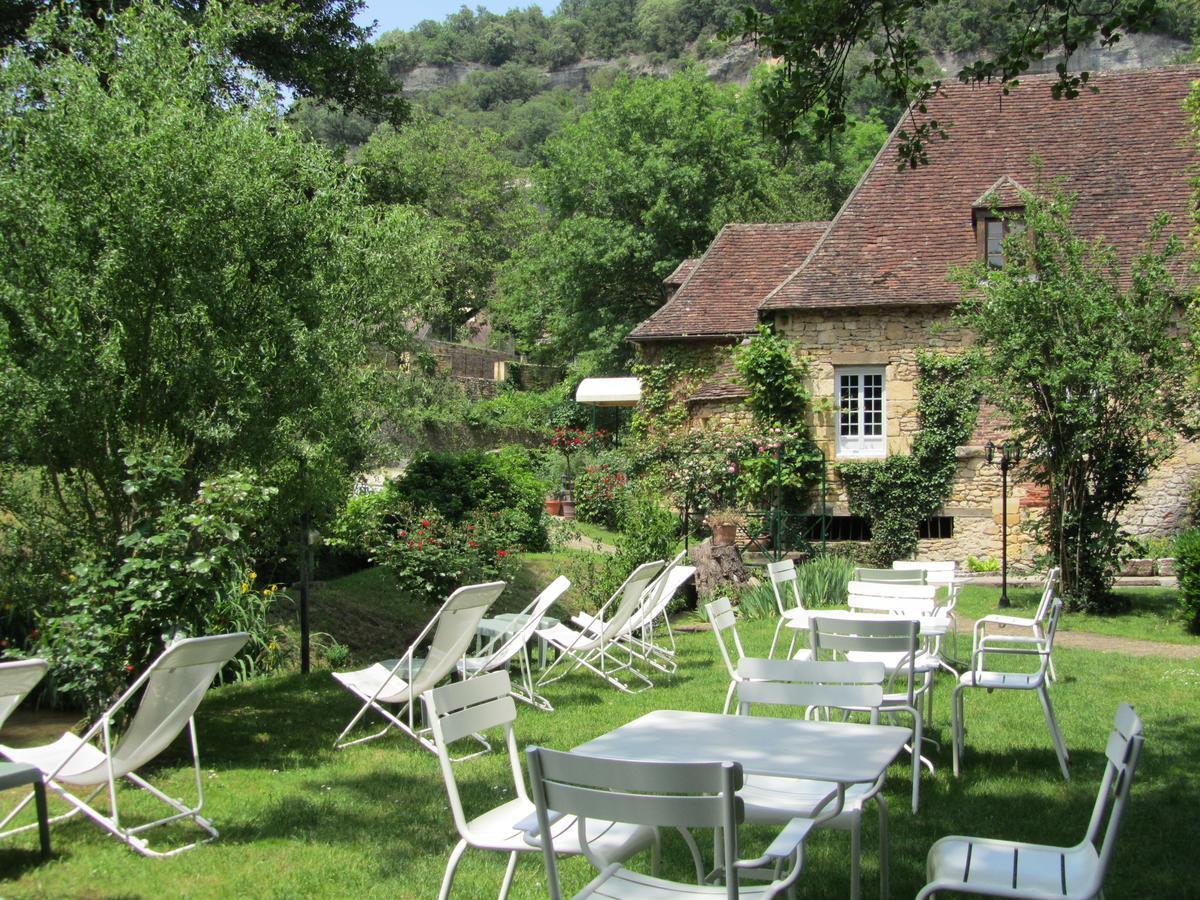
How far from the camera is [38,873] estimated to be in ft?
15.0

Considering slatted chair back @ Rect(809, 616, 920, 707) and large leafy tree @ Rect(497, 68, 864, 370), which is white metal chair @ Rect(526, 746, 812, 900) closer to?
slatted chair back @ Rect(809, 616, 920, 707)

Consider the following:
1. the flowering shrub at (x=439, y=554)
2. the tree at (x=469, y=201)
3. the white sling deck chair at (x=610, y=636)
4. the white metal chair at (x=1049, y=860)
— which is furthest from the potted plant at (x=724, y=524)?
the tree at (x=469, y=201)

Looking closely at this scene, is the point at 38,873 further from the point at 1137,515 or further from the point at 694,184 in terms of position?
the point at 694,184

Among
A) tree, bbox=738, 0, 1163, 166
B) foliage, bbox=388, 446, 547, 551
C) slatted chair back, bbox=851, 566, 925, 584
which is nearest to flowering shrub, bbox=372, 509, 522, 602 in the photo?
foliage, bbox=388, 446, 547, 551

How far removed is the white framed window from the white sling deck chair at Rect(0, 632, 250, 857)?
14.7m

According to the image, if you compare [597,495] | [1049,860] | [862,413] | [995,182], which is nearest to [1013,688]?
[1049,860]

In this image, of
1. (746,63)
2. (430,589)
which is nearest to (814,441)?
(430,589)

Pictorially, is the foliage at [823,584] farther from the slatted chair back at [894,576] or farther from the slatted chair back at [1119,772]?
the slatted chair back at [1119,772]

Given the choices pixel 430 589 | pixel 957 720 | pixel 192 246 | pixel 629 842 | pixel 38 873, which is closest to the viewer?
pixel 629 842

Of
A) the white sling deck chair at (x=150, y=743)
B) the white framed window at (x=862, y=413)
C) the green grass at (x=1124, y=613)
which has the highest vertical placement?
the white framed window at (x=862, y=413)

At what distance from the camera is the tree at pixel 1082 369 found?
12.7 metres

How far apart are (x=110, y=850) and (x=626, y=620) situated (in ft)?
15.7

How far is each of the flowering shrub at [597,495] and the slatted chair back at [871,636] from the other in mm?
13691

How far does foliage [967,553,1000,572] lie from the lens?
18031 millimetres
